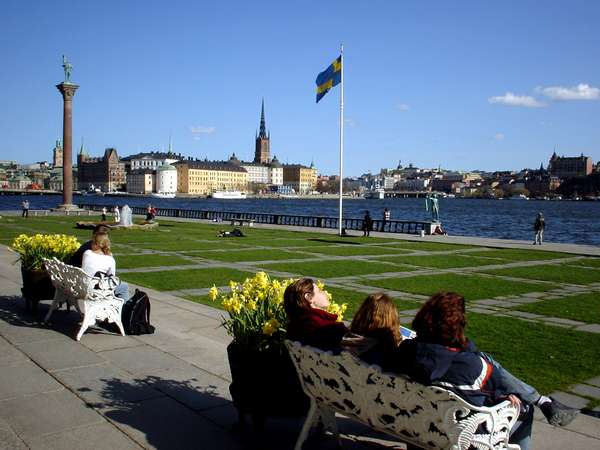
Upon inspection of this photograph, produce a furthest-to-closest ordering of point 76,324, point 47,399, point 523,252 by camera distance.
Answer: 1. point 523,252
2. point 76,324
3. point 47,399

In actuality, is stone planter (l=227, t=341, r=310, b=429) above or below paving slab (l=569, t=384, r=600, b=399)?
above

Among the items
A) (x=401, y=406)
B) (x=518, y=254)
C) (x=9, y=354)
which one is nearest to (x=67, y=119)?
(x=518, y=254)

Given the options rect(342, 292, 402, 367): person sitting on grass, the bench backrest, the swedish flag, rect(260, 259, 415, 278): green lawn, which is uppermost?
the swedish flag

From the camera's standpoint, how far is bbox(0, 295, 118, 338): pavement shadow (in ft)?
28.0

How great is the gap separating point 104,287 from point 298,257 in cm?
1321

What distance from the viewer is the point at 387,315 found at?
420cm

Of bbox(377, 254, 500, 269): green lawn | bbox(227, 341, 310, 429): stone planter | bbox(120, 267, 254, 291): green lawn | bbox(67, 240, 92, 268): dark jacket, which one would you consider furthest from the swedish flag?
bbox(227, 341, 310, 429): stone planter

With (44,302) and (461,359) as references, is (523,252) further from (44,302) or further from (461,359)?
(461,359)

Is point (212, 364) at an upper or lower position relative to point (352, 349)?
lower

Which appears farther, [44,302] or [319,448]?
[44,302]

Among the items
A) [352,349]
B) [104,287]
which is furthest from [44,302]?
[352,349]

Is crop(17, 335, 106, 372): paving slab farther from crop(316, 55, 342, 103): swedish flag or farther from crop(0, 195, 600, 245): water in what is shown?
crop(0, 195, 600, 245): water

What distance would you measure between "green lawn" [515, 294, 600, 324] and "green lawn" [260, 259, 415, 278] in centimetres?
546

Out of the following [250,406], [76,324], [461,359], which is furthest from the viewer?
[76,324]
